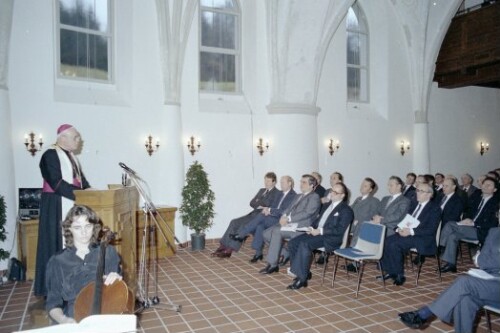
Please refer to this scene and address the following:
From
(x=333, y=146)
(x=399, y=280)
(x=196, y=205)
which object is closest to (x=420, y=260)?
(x=399, y=280)

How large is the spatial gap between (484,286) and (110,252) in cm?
330

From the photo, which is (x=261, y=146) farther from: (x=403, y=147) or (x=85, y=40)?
(x=403, y=147)

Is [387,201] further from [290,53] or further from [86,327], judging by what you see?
[86,327]

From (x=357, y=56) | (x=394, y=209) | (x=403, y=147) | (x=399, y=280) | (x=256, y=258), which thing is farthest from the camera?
(x=403, y=147)

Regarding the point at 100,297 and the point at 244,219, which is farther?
the point at 244,219

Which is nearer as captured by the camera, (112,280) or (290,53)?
(112,280)

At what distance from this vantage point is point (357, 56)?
11.2 metres

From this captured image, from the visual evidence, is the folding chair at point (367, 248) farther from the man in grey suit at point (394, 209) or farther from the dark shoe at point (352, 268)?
the dark shoe at point (352, 268)

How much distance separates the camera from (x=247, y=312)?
180 inches

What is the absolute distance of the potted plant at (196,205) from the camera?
7.97m

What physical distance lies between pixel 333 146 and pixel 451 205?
13.4ft

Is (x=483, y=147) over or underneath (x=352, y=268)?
over

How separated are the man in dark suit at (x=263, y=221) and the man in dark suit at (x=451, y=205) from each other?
268 cm

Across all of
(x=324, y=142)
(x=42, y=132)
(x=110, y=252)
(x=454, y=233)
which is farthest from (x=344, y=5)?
(x=110, y=252)
